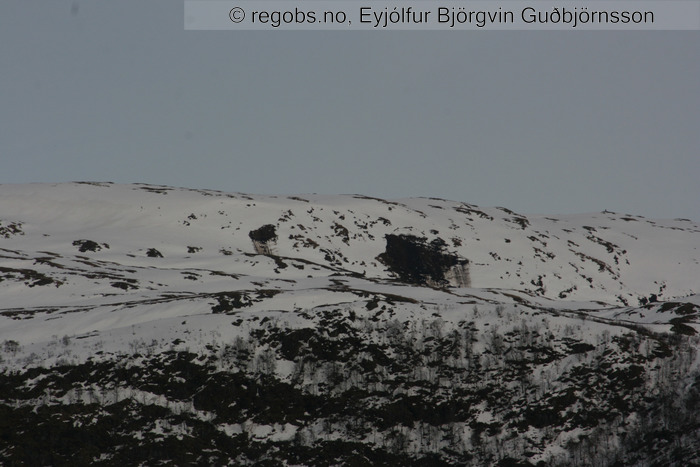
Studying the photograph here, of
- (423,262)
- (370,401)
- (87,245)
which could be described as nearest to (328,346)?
(370,401)

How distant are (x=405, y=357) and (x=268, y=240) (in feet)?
237

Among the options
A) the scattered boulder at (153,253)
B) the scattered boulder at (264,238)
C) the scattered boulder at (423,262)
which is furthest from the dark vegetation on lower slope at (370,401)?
the scattered boulder at (423,262)

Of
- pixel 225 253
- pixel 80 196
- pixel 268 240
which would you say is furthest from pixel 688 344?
pixel 80 196

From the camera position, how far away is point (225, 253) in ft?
347

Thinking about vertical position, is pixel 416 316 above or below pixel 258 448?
above

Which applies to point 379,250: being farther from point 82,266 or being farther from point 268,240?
point 82,266

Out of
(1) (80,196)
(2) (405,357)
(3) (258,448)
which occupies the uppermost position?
(1) (80,196)

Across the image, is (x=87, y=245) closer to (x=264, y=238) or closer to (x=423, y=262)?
(x=264, y=238)

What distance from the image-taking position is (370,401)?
4206 centimetres

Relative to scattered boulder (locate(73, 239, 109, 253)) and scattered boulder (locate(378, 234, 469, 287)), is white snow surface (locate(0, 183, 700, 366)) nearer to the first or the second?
scattered boulder (locate(73, 239, 109, 253))

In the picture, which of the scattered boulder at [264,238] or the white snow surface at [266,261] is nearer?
the white snow surface at [266,261]

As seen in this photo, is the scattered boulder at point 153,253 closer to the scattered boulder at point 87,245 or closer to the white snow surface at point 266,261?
the white snow surface at point 266,261

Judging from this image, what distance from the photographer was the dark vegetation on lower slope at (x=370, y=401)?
37.4 metres

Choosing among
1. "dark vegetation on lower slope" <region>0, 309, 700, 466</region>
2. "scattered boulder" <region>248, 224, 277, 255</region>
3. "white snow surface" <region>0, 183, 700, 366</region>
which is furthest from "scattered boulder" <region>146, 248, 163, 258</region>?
"dark vegetation on lower slope" <region>0, 309, 700, 466</region>
